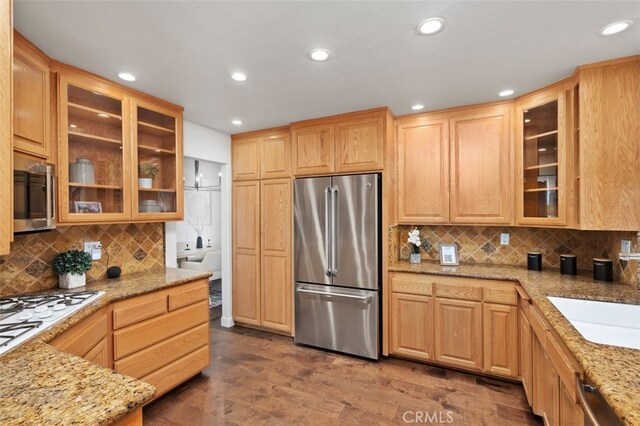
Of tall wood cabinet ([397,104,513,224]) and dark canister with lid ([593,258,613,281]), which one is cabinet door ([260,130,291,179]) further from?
dark canister with lid ([593,258,613,281])

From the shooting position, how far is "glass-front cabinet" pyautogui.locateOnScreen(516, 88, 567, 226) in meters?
2.36

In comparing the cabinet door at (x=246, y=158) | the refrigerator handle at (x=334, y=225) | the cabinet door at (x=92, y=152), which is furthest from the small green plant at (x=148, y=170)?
the refrigerator handle at (x=334, y=225)

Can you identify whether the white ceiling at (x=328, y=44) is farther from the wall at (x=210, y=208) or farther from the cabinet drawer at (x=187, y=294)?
the wall at (x=210, y=208)

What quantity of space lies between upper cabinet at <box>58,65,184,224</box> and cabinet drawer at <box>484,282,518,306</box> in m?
2.84

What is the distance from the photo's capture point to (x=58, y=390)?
906mm

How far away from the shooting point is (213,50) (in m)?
1.84

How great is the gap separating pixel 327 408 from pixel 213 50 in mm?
2572

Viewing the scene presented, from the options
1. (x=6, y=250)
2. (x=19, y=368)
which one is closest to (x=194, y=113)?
(x=6, y=250)

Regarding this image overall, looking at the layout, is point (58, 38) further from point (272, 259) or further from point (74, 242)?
point (272, 259)

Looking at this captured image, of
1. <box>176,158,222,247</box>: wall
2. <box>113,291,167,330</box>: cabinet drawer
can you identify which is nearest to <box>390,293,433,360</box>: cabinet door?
<box>113,291,167,330</box>: cabinet drawer

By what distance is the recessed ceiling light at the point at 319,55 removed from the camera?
6.05ft

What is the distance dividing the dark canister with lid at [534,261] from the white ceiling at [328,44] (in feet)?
4.73

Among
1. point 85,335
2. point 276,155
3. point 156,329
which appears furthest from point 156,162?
point 85,335

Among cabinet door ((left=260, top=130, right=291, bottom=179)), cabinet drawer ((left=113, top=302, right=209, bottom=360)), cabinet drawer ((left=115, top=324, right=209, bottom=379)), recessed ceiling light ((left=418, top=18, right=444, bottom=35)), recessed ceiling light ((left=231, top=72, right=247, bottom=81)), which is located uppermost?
recessed ceiling light ((left=231, top=72, right=247, bottom=81))
